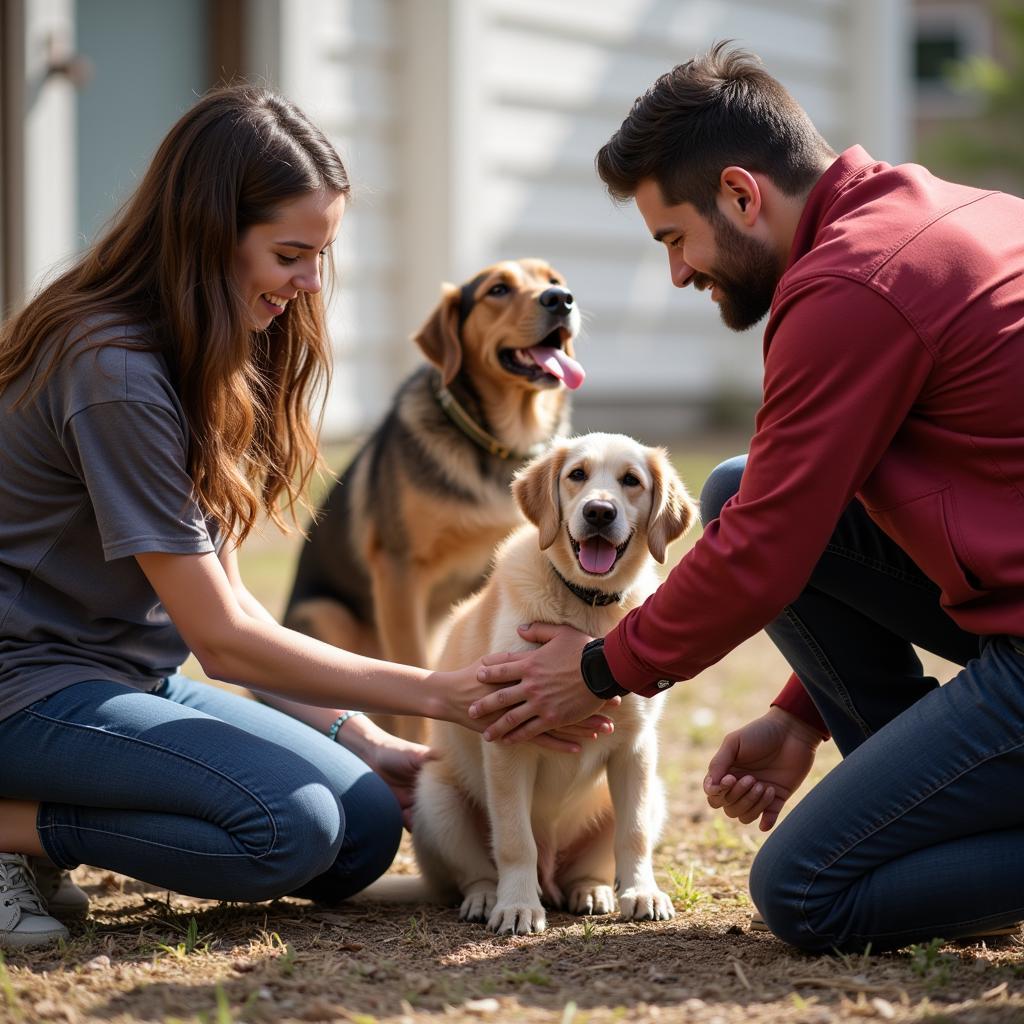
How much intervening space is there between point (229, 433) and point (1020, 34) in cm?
2197

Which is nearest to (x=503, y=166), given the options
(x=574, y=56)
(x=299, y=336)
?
(x=574, y=56)

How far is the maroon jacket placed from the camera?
240cm

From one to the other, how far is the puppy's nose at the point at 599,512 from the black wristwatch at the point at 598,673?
0.35 meters

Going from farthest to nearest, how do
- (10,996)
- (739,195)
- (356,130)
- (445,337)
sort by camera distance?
1. (356,130)
2. (445,337)
3. (739,195)
4. (10,996)

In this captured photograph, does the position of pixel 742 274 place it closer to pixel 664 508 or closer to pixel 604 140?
pixel 664 508

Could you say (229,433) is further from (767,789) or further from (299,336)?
(767,789)

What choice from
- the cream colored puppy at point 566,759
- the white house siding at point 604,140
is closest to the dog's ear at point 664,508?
the cream colored puppy at point 566,759

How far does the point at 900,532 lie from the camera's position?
8.41 feet

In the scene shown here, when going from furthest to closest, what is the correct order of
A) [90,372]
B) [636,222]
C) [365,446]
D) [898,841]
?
[636,222] < [365,446] < [90,372] < [898,841]

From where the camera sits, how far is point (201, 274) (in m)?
2.86

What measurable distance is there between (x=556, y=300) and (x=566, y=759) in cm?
203

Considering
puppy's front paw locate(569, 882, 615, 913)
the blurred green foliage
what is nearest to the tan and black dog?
puppy's front paw locate(569, 882, 615, 913)

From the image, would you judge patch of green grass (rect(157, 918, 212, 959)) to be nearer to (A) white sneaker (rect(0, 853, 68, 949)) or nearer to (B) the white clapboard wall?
(A) white sneaker (rect(0, 853, 68, 949))

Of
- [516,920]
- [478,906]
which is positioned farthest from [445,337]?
[516,920]
